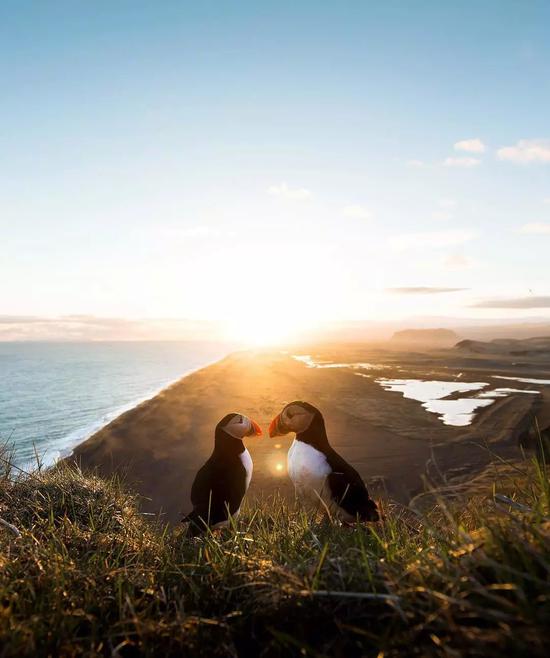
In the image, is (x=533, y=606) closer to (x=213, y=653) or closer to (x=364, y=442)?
(x=213, y=653)

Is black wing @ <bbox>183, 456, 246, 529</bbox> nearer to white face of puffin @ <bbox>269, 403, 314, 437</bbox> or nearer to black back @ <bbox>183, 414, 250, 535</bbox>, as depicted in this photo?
black back @ <bbox>183, 414, 250, 535</bbox>

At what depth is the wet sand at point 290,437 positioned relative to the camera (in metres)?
16.6

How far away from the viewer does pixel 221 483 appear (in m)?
5.69

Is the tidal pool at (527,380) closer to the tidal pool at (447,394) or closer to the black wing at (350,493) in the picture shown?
the tidal pool at (447,394)

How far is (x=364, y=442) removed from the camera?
Result: 21.4 m

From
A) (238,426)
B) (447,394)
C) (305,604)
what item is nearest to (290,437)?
(447,394)

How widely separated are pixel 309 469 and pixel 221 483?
1079 mm

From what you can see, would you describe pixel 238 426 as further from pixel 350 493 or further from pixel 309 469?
pixel 350 493

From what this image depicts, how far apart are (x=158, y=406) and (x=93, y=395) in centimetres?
2322

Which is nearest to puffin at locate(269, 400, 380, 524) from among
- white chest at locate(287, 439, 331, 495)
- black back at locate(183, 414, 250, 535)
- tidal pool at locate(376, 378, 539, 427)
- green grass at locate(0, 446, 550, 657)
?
white chest at locate(287, 439, 331, 495)

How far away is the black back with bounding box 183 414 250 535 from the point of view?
18.3ft

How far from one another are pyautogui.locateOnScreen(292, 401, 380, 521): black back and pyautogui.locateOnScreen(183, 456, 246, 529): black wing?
3.07 ft

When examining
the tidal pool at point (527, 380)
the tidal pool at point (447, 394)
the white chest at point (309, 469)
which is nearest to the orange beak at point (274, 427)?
the white chest at point (309, 469)

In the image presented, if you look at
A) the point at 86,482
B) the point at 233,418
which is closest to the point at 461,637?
the point at 233,418
